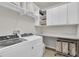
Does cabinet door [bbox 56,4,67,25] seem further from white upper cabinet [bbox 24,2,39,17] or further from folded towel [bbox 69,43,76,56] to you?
white upper cabinet [bbox 24,2,39,17]

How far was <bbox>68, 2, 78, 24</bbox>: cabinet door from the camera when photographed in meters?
2.51

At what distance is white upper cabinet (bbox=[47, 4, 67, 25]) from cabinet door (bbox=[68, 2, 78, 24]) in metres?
Answer: 0.17

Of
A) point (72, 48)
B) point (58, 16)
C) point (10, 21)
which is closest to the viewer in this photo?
point (10, 21)

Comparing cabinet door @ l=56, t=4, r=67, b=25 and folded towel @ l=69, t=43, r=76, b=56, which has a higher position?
cabinet door @ l=56, t=4, r=67, b=25

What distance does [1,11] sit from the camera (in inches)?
73.7

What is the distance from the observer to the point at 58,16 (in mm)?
3062

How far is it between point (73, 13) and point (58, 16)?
645mm

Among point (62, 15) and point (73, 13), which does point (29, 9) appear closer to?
point (62, 15)

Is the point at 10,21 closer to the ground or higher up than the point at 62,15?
closer to the ground

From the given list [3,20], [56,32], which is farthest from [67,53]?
[3,20]

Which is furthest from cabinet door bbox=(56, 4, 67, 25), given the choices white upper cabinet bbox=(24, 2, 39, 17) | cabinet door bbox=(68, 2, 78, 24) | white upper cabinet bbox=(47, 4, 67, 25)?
white upper cabinet bbox=(24, 2, 39, 17)

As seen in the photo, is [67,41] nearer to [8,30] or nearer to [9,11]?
[8,30]

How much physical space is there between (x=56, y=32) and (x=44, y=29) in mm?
821

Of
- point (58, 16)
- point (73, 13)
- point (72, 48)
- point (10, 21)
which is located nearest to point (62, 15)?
point (58, 16)
